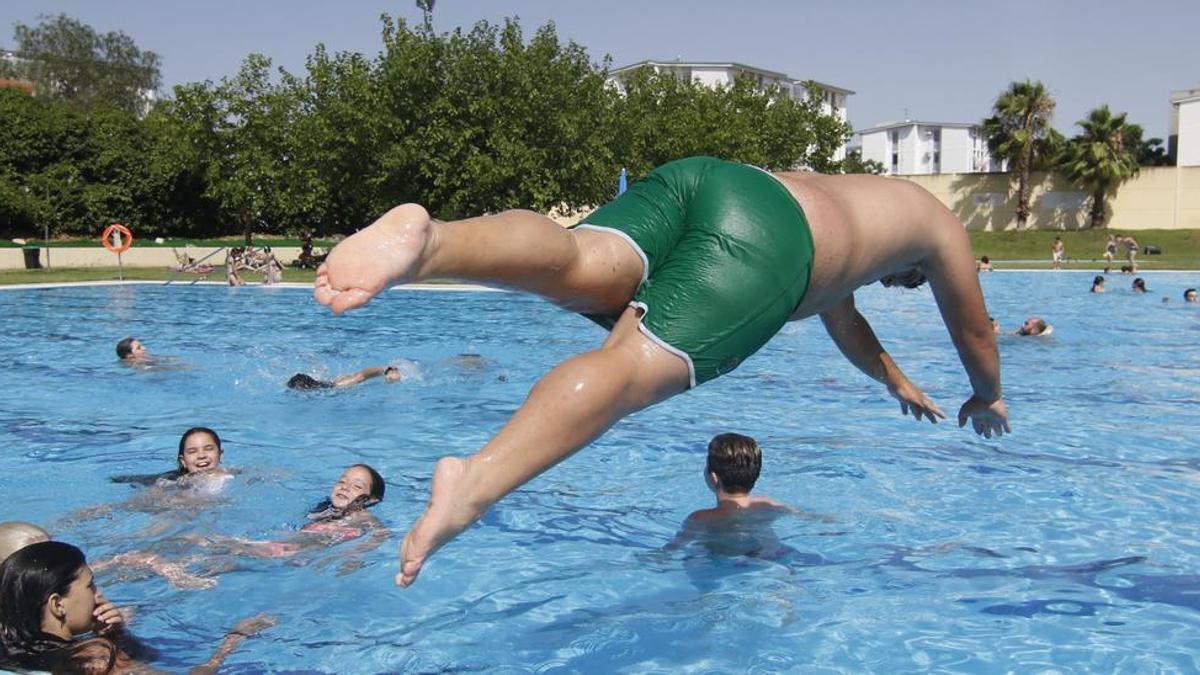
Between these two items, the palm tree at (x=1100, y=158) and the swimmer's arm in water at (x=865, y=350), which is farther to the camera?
the palm tree at (x=1100, y=158)

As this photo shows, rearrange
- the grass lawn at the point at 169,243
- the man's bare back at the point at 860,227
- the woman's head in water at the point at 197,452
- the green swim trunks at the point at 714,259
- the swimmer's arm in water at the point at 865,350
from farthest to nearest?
the grass lawn at the point at 169,243, the woman's head in water at the point at 197,452, the swimmer's arm in water at the point at 865,350, the man's bare back at the point at 860,227, the green swim trunks at the point at 714,259

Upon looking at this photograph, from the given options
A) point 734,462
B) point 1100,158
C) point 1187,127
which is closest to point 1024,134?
point 1100,158

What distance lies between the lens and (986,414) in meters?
4.56

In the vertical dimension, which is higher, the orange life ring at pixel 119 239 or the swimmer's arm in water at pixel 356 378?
the orange life ring at pixel 119 239

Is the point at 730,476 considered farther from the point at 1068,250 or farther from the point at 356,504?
the point at 1068,250

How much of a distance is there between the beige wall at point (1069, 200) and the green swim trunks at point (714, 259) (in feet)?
159

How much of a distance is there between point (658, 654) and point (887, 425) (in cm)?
554

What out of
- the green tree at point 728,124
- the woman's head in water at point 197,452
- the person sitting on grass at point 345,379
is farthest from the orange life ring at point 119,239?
the woman's head in water at point 197,452

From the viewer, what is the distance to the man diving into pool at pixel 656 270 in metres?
2.66

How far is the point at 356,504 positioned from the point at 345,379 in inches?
202

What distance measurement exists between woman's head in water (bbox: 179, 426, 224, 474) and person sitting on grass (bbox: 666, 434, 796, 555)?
3.10 m

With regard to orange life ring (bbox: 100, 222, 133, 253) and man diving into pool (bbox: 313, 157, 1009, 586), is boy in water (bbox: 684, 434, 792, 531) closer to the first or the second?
man diving into pool (bbox: 313, 157, 1009, 586)

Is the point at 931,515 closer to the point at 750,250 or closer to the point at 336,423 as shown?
the point at 750,250

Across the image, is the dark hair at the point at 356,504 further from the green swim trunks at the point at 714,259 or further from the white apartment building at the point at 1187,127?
the white apartment building at the point at 1187,127
